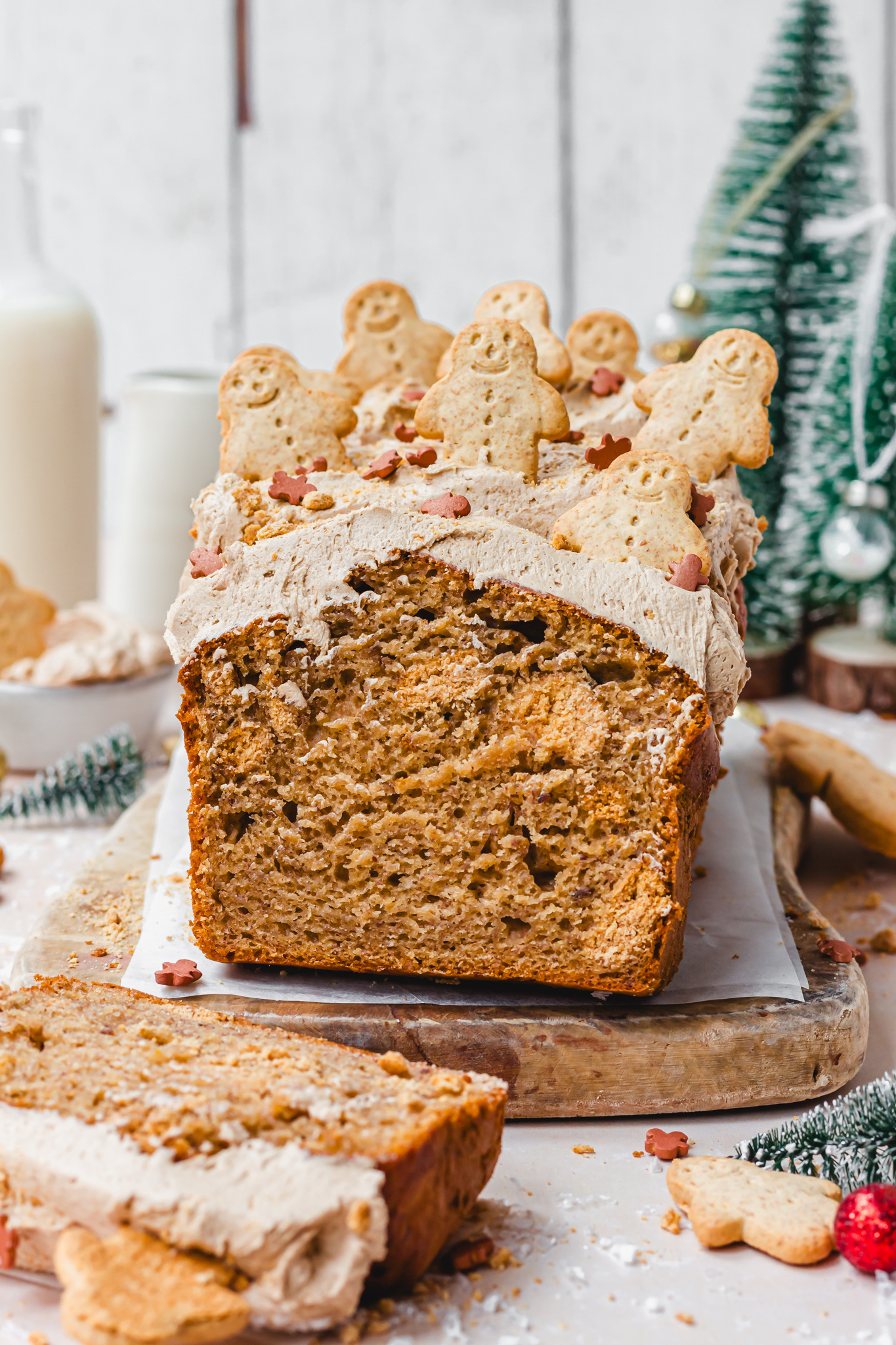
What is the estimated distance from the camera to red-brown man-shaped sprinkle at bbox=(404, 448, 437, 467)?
2.20 meters

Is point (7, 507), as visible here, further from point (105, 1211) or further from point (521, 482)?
point (105, 1211)

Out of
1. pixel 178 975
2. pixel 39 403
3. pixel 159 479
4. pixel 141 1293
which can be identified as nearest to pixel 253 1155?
pixel 141 1293

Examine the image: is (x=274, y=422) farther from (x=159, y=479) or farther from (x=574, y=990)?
(x=159, y=479)

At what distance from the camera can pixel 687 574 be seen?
1933mm

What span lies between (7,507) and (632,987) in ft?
8.26

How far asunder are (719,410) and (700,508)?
338mm

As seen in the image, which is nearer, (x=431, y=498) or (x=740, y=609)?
(x=431, y=498)

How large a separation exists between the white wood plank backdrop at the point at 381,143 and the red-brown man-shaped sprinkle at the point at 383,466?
139 inches

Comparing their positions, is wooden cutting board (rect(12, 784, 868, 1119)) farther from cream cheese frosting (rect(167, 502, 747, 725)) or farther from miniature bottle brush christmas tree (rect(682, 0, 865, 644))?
miniature bottle brush christmas tree (rect(682, 0, 865, 644))

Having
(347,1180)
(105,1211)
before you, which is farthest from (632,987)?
(105,1211)

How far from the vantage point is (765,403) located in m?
2.42

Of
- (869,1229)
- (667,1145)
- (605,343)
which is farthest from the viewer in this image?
(605,343)

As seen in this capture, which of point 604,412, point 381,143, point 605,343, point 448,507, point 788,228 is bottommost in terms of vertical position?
point 448,507

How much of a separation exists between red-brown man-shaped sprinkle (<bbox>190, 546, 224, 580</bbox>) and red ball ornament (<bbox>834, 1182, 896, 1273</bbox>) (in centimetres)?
118
